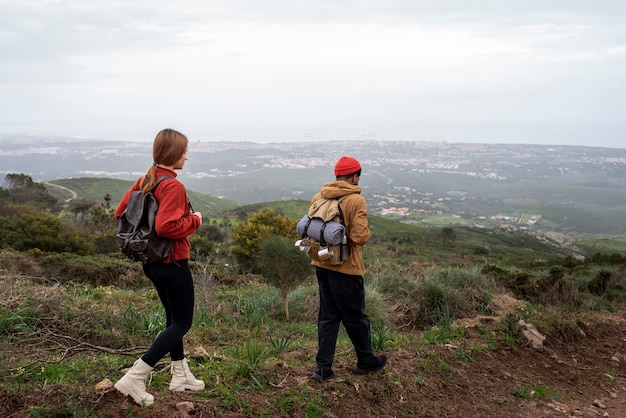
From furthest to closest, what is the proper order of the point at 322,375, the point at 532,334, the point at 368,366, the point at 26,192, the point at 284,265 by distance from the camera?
the point at 26,192
the point at 284,265
the point at 532,334
the point at 368,366
the point at 322,375

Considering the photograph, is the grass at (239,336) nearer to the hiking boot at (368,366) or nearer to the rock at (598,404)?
the hiking boot at (368,366)

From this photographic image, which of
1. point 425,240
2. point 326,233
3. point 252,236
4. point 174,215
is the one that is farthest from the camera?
point 425,240

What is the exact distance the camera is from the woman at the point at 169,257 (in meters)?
3.09

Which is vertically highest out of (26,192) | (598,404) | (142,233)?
(142,233)

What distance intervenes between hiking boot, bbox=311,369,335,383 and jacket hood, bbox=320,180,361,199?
1595 millimetres

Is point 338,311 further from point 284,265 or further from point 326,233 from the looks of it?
point 284,265

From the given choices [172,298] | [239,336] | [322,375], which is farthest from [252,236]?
[172,298]

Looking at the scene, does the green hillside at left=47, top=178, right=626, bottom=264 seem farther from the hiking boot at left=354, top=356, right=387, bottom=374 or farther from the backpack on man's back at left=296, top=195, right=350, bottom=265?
the backpack on man's back at left=296, top=195, right=350, bottom=265

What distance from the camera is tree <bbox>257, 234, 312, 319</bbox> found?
8613mm

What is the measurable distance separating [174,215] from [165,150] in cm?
48

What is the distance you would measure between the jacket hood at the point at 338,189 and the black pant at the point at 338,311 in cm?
68

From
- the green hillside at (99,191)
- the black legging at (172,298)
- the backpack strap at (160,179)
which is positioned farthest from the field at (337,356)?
the green hillside at (99,191)

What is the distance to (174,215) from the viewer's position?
3.06 m

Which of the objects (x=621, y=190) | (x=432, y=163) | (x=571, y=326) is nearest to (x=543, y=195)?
(x=621, y=190)
